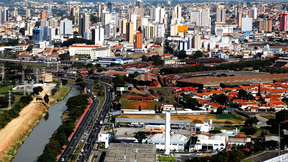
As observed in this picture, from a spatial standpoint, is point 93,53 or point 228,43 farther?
point 228,43

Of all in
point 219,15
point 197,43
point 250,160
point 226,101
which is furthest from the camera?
point 219,15

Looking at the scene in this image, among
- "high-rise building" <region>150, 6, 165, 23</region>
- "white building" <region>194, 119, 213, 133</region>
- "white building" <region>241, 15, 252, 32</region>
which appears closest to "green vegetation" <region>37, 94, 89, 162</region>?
"white building" <region>194, 119, 213, 133</region>

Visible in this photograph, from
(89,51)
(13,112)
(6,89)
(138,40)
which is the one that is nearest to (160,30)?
(138,40)

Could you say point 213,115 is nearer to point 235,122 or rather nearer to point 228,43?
point 235,122

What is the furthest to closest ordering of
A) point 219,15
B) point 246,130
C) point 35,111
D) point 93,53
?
1. point 219,15
2. point 93,53
3. point 35,111
4. point 246,130

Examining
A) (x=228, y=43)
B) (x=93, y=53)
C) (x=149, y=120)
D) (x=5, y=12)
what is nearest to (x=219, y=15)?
(x=228, y=43)

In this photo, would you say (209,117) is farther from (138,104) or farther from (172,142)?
(172,142)
